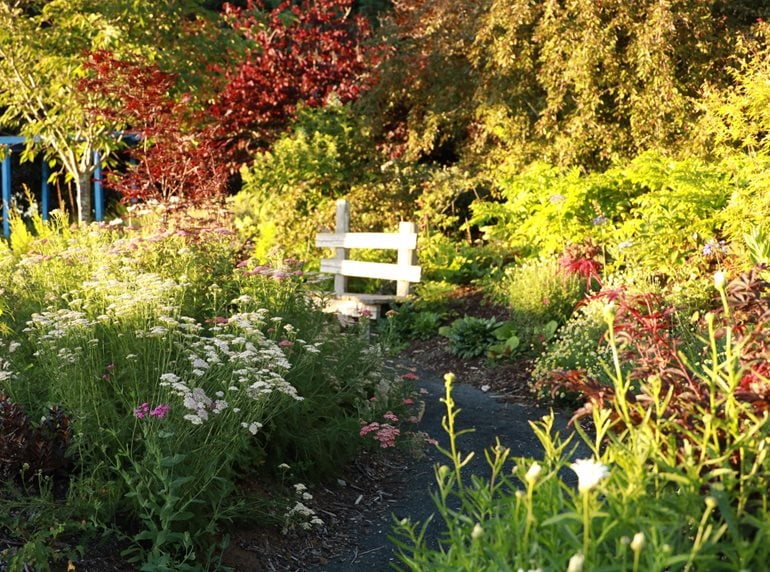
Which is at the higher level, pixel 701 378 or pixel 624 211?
pixel 701 378

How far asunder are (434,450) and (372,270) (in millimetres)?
4960

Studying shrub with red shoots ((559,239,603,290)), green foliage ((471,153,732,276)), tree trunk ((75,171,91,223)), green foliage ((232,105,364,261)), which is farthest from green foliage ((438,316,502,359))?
tree trunk ((75,171,91,223))

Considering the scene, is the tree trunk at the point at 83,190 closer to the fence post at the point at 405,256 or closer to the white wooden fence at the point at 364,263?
the white wooden fence at the point at 364,263

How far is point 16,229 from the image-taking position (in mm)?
9508

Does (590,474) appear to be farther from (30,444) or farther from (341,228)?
(341,228)

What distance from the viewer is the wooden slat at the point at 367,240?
9.63 metres

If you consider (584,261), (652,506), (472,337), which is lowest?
(472,337)

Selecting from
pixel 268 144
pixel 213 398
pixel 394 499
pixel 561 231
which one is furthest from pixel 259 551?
pixel 268 144

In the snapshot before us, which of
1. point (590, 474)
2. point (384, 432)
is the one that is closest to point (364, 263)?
point (384, 432)

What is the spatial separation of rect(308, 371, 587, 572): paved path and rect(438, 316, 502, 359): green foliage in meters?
0.58

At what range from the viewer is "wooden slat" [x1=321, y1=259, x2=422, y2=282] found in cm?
960

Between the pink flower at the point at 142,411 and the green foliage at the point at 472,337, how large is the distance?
15.4 ft

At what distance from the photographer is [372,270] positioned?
10.1 m

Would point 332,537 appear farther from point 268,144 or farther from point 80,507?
point 268,144
